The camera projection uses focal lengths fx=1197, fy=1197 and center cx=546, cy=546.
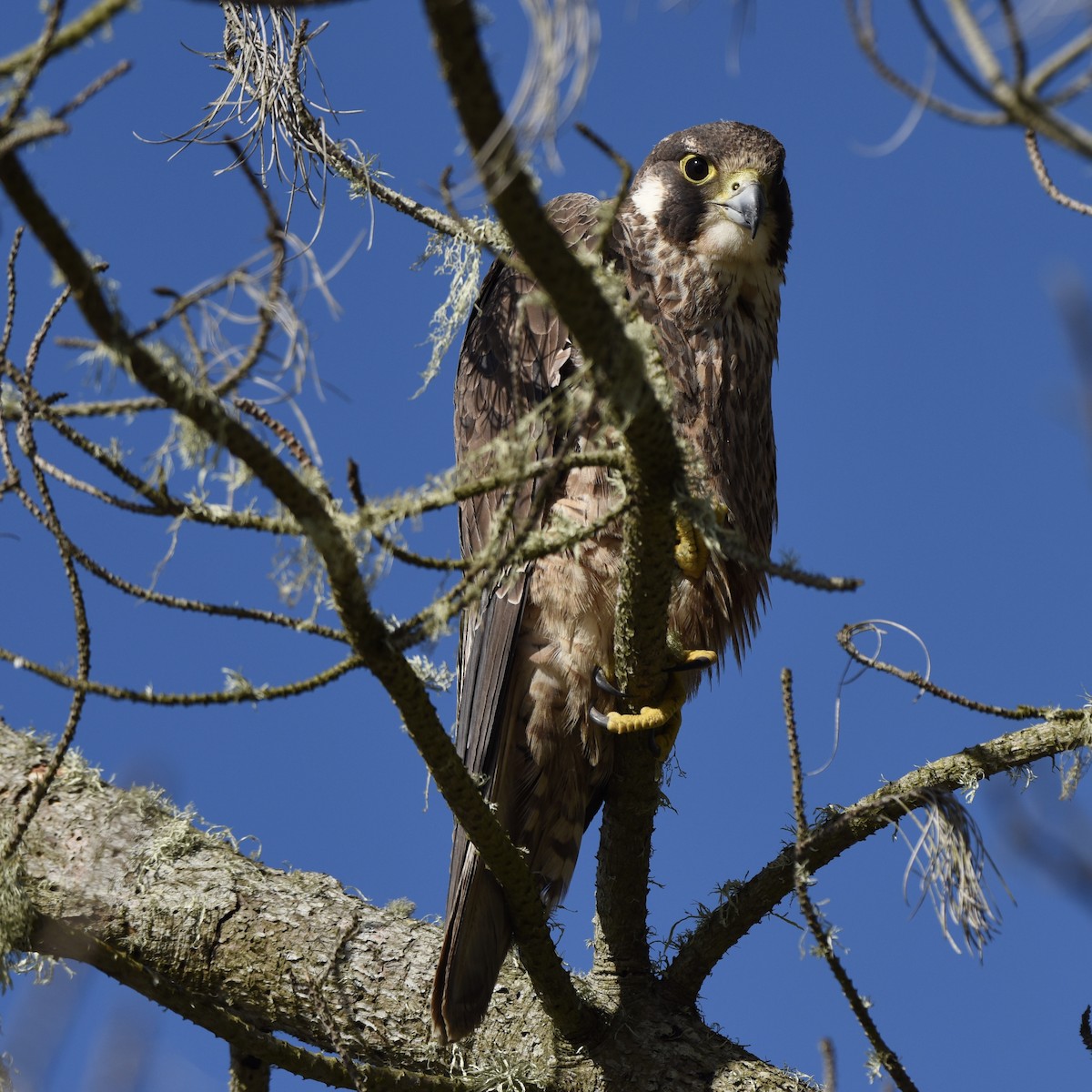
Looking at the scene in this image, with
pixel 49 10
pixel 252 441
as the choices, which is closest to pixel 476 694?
pixel 252 441

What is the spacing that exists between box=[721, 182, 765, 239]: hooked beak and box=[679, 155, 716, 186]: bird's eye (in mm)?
132

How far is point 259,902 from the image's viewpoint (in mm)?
2625

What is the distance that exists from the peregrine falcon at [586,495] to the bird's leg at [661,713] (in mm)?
19

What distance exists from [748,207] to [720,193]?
14cm

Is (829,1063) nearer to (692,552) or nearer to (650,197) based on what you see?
(692,552)

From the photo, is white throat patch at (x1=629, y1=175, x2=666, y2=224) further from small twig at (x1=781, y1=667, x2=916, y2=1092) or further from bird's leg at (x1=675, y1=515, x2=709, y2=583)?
small twig at (x1=781, y1=667, x2=916, y2=1092)

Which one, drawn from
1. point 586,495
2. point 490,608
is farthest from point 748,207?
point 490,608

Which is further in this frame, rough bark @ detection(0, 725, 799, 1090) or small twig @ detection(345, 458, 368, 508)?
rough bark @ detection(0, 725, 799, 1090)

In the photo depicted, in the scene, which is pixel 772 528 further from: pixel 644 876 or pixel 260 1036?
pixel 260 1036

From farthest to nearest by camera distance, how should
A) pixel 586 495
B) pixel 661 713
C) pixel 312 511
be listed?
1. pixel 586 495
2. pixel 661 713
3. pixel 312 511

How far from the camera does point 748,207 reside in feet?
10.9

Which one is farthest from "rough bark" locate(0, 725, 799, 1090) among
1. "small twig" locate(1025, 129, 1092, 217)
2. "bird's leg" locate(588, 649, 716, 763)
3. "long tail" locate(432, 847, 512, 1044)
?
"small twig" locate(1025, 129, 1092, 217)

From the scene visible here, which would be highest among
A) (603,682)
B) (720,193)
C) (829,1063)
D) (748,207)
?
(720,193)

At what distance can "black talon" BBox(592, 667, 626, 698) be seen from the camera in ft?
9.12
